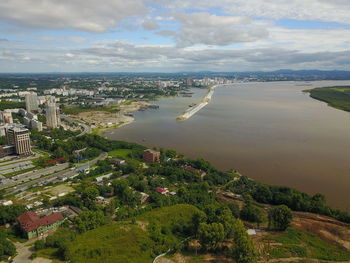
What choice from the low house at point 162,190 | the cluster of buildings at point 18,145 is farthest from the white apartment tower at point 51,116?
the low house at point 162,190

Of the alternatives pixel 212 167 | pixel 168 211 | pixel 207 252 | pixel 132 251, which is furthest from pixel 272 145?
pixel 132 251

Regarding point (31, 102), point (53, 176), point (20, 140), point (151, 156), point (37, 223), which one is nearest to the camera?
point (37, 223)

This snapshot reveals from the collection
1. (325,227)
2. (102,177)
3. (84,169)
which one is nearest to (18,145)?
(84,169)

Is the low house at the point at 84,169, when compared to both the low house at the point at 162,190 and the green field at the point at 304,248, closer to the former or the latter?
the low house at the point at 162,190

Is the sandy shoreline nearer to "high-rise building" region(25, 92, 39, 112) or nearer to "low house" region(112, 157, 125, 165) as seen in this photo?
"high-rise building" region(25, 92, 39, 112)

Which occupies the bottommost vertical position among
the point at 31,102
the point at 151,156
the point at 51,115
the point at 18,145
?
the point at 151,156

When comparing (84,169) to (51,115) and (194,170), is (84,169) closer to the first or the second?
(194,170)
